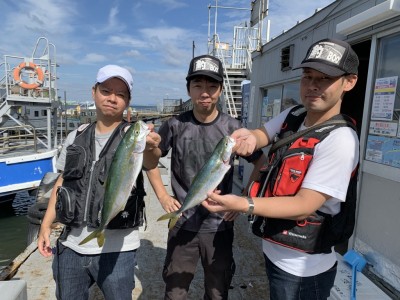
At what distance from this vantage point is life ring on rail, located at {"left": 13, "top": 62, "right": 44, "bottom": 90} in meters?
11.5

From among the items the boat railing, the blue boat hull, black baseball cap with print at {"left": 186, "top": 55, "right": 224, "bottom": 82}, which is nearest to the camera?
black baseball cap with print at {"left": 186, "top": 55, "right": 224, "bottom": 82}

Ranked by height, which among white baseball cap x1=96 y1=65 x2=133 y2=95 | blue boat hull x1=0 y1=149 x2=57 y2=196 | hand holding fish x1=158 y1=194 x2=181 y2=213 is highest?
white baseball cap x1=96 y1=65 x2=133 y2=95

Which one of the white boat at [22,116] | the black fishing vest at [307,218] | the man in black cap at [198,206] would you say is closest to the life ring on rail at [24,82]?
the white boat at [22,116]

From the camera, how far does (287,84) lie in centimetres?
588

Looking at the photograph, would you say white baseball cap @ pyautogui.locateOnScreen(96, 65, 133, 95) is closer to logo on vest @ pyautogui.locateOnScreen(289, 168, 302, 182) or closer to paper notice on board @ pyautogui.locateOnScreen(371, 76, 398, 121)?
logo on vest @ pyautogui.locateOnScreen(289, 168, 302, 182)

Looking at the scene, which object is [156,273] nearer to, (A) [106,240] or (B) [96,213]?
→ (A) [106,240]

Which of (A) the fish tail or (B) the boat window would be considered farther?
(B) the boat window

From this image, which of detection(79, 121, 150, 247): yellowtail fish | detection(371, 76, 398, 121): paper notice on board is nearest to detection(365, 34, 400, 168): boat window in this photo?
detection(371, 76, 398, 121): paper notice on board

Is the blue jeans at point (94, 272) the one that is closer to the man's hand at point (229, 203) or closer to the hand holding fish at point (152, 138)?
the hand holding fish at point (152, 138)

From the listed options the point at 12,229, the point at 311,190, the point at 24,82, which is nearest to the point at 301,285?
the point at 311,190

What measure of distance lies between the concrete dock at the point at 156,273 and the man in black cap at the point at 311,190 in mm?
1799

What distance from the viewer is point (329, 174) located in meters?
1.57

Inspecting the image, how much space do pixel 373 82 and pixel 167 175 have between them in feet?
19.0

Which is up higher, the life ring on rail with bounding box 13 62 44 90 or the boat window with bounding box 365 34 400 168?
the life ring on rail with bounding box 13 62 44 90
